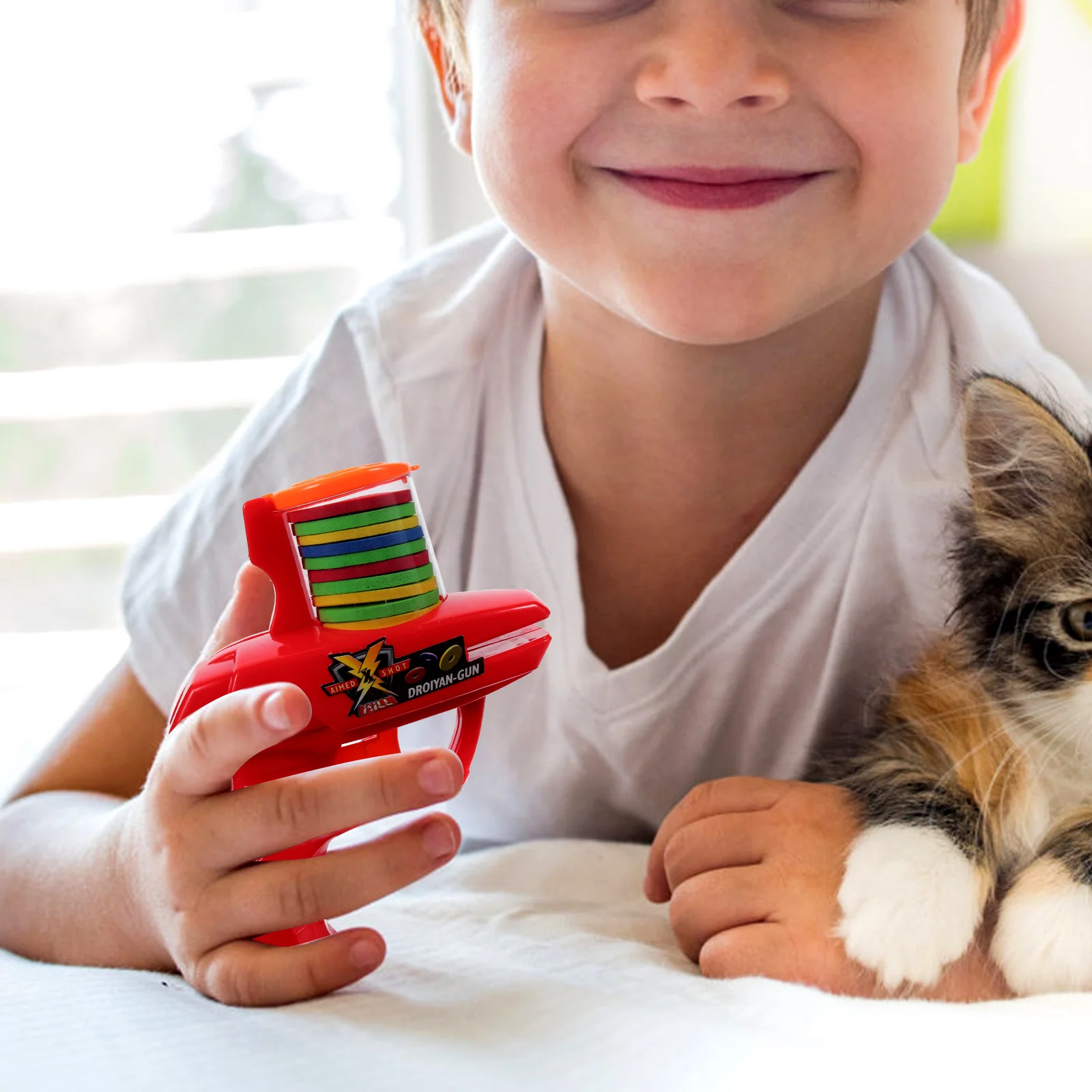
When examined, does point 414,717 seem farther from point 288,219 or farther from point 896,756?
point 288,219

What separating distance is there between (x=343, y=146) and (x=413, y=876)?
1631 millimetres

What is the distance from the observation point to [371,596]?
2.54 ft

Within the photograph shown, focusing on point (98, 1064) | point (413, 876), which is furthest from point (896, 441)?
point (98, 1064)

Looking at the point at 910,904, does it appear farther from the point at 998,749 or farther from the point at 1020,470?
the point at 1020,470

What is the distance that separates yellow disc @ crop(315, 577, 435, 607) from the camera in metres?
0.77

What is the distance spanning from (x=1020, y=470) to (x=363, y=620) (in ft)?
1.73

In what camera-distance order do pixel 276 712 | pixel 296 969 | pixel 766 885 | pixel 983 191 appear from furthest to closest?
pixel 983 191 < pixel 766 885 < pixel 296 969 < pixel 276 712

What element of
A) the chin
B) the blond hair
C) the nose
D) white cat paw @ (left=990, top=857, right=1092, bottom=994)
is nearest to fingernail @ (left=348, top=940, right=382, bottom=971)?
white cat paw @ (left=990, top=857, right=1092, bottom=994)

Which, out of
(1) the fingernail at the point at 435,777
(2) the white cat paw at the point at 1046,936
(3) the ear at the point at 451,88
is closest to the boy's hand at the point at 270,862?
(1) the fingernail at the point at 435,777

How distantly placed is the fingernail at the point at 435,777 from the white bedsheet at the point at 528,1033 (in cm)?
13

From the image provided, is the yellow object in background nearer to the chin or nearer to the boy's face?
the boy's face

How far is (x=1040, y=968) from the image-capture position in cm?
85

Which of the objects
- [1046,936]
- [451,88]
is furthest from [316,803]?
[451,88]

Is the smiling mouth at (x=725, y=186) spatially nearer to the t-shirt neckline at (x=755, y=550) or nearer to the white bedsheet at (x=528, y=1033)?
the t-shirt neckline at (x=755, y=550)
